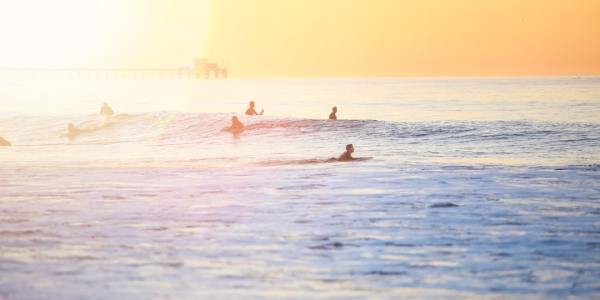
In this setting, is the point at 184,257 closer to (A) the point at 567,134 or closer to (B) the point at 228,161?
(B) the point at 228,161

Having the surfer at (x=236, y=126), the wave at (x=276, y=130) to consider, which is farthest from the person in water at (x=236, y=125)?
the wave at (x=276, y=130)

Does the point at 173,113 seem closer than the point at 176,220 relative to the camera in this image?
No

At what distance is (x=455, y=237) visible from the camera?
1169 centimetres

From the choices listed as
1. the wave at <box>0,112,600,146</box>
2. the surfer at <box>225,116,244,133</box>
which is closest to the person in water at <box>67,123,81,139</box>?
the wave at <box>0,112,600,146</box>

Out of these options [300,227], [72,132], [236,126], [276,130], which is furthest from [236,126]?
[300,227]

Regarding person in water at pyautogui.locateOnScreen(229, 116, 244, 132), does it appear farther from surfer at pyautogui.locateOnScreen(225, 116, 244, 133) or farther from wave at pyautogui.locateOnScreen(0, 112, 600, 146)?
wave at pyautogui.locateOnScreen(0, 112, 600, 146)

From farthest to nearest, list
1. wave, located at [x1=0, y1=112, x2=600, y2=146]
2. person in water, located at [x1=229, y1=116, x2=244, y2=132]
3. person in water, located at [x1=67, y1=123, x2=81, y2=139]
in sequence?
person in water, located at [x1=67, y1=123, x2=81, y2=139] → person in water, located at [x1=229, y1=116, x2=244, y2=132] → wave, located at [x1=0, y1=112, x2=600, y2=146]

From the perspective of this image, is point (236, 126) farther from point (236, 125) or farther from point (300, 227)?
point (300, 227)

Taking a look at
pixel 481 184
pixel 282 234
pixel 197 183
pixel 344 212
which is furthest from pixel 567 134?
pixel 282 234

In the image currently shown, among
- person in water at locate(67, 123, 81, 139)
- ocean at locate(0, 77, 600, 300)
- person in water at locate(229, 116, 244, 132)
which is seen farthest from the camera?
person in water at locate(67, 123, 81, 139)

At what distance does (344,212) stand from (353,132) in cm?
3006

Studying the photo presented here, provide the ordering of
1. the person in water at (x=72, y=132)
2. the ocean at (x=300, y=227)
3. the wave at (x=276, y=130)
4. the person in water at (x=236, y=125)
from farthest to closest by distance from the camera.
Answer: the person in water at (x=72, y=132) → the person in water at (x=236, y=125) → the wave at (x=276, y=130) → the ocean at (x=300, y=227)

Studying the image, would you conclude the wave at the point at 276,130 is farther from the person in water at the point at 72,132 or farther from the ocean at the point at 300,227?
the ocean at the point at 300,227

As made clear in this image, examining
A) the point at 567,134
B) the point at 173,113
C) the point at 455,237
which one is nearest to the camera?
the point at 455,237
